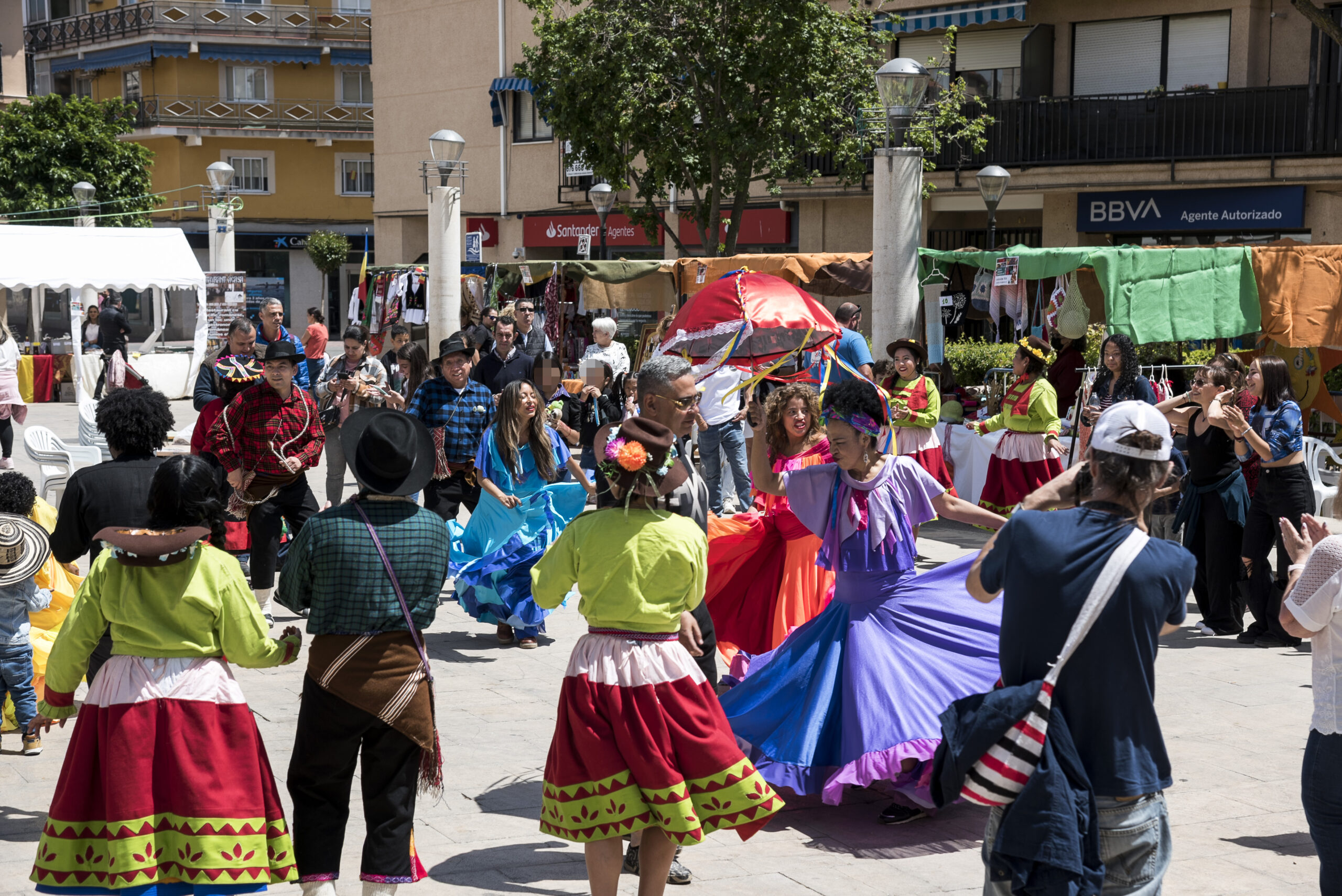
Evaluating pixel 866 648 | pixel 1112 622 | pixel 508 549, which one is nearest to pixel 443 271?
pixel 508 549

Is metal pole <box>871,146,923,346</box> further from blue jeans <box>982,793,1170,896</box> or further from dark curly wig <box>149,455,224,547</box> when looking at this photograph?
blue jeans <box>982,793,1170,896</box>

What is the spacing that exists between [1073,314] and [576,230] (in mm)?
21039

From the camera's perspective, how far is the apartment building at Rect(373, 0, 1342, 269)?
22.6m

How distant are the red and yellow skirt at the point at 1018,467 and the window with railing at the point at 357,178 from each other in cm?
4213

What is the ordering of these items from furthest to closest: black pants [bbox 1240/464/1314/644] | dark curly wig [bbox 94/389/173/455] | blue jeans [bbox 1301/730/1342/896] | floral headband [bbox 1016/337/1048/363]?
floral headband [bbox 1016/337/1048/363] → black pants [bbox 1240/464/1314/644] → dark curly wig [bbox 94/389/173/455] → blue jeans [bbox 1301/730/1342/896]

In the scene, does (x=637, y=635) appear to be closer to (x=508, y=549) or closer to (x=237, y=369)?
(x=508, y=549)

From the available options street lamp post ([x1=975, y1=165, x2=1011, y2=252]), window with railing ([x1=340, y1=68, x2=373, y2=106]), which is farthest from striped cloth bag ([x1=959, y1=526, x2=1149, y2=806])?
window with railing ([x1=340, y1=68, x2=373, y2=106])

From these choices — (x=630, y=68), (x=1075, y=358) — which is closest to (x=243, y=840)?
(x=1075, y=358)

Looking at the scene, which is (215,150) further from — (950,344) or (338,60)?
(950,344)

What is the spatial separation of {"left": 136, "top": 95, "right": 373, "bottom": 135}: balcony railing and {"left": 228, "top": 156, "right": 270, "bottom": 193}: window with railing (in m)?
1.39

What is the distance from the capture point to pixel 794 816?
582 cm

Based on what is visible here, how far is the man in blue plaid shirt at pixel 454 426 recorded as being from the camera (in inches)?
365

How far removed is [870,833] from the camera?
5.64 metres

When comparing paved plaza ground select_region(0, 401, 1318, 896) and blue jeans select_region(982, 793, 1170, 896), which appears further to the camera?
paved plaza ground select_region(0, 401, 1318, 896)
